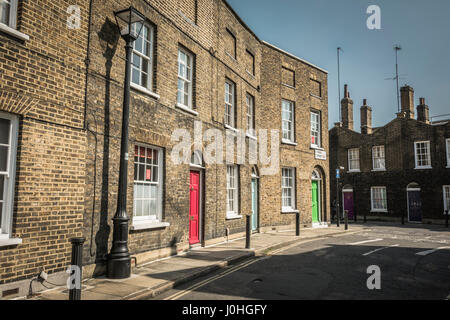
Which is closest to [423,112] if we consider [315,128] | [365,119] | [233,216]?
[365,119]

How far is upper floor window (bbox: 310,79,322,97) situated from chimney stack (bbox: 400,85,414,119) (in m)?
11.1

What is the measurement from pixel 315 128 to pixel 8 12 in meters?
16.9

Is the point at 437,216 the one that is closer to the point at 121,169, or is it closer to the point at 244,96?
the point at 244,96

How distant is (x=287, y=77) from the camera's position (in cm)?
1816

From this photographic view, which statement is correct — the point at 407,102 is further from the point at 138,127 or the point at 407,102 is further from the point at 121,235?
the point at 121,235

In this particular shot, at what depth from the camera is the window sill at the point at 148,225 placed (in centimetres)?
822

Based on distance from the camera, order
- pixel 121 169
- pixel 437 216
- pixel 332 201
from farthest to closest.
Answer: pixel 332 201
pixel 437 216
pixel 121 169

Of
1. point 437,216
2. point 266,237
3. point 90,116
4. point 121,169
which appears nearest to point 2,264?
point 121,169

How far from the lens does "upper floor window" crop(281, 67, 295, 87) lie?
1792 cm

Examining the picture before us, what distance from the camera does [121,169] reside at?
7.14 metres

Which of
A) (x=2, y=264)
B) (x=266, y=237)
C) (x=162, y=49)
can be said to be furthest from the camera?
(x=266, y=237)

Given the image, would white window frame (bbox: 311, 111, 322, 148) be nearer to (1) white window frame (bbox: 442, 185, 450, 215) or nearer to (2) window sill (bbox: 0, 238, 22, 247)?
(1) white window frame (bbox: 442, 185, 450, 215)

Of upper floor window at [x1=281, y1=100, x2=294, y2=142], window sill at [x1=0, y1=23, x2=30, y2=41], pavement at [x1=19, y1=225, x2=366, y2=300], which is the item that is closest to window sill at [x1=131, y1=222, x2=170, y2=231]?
pavement at [x1=19, y1=225, x2=366, y2=300]

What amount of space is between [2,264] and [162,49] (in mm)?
6519
